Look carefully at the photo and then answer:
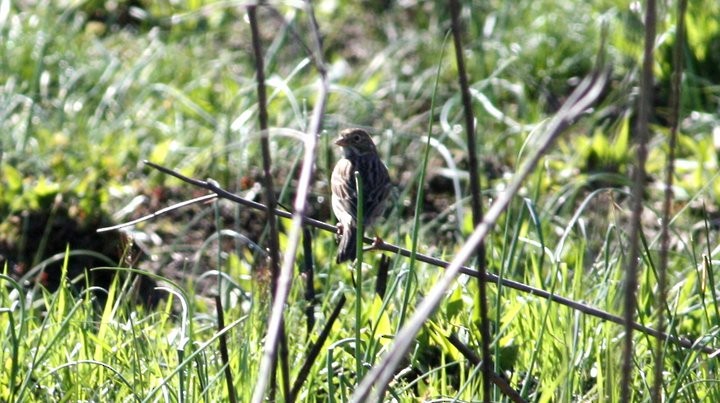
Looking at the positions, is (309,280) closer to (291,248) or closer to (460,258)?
(291,248)

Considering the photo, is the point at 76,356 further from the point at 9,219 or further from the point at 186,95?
the point at 186,95

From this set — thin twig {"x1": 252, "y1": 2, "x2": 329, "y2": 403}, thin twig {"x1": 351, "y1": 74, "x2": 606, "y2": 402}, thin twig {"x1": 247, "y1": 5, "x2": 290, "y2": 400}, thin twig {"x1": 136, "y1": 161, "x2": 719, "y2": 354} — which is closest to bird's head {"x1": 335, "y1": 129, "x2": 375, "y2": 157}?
thin twig {"x1": 136, "y1": 161, "x2": 719, "y2": 354}

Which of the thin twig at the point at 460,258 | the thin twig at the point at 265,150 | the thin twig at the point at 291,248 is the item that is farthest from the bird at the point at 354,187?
the thin twig at the point at 460,258

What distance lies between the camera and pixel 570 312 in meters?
3.16

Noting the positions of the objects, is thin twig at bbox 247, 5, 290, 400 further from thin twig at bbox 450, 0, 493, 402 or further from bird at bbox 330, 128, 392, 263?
bird at bbox 330, 128, 392, 263

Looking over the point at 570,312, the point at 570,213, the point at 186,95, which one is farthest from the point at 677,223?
the point at 186,95

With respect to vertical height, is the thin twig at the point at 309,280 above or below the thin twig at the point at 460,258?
below

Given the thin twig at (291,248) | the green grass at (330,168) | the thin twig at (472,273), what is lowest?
the green grass at (330,168)

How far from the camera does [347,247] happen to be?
10.8 feet

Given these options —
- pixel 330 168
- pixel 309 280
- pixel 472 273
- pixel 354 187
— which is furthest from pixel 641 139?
pixel 330 168

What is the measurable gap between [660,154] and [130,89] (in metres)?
2.74

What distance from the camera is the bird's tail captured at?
10.7ft

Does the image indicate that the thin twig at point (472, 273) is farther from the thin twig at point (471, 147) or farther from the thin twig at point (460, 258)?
the thin twig at point (460, 258)

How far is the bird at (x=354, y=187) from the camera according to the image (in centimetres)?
341
